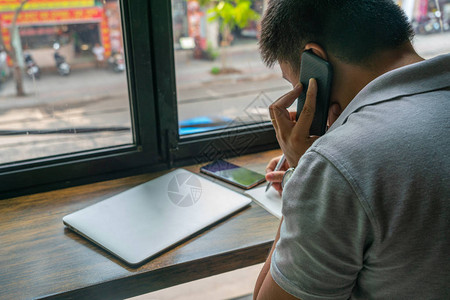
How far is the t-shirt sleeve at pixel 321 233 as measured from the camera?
1.93ft

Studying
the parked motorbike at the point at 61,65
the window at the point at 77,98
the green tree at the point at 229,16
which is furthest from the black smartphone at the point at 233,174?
the parked motorbike at the point at 61,65

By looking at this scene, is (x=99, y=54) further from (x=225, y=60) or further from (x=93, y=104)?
(x=225, y=60)

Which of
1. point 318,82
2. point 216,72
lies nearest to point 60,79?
point 216,72

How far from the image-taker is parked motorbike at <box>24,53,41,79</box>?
3.94 feet

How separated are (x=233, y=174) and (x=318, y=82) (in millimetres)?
601

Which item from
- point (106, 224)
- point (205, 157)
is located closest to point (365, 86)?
point (106, 224)

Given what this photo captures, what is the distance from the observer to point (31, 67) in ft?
3.98

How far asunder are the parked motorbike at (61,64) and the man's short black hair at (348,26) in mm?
723

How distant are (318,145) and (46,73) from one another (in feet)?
3.03

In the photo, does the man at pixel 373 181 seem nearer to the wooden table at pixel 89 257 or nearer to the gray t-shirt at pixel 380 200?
the gray t-shirt at pixel 380 200

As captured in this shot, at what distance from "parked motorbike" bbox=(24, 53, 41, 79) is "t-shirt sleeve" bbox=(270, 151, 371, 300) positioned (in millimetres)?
898

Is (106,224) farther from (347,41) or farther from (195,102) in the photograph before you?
(347,41)

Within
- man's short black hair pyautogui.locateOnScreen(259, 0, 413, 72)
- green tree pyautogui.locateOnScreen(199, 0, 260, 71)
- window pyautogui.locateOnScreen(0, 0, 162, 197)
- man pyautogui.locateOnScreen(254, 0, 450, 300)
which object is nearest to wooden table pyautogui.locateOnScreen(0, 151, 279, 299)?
window pyautogui.locateOnScreen(0, 0, 162, 197)

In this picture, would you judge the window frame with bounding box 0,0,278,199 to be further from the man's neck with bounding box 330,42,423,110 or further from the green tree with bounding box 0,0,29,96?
the man's neck with bounding box 330,42,423,110
